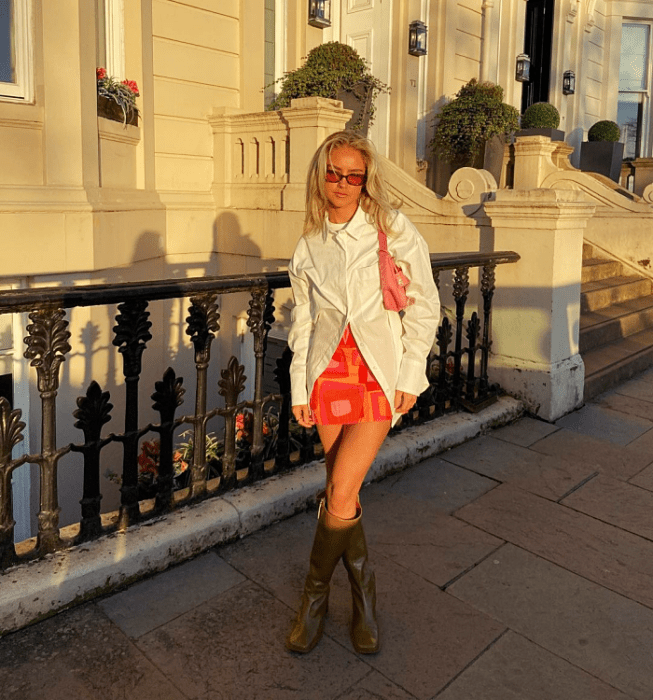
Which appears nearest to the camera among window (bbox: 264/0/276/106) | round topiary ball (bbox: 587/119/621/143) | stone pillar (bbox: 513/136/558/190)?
window (bbox: 264/0/276/106)

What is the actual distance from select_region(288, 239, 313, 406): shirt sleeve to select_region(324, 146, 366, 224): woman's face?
21 cm

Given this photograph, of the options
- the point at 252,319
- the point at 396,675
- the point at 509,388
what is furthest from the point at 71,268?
the point at 396,675

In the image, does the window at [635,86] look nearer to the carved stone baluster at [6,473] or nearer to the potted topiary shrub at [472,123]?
the potted topiary shrub at [472,123]

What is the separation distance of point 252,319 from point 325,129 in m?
4.75

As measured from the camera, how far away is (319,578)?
266cm

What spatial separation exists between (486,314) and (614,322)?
103 inches

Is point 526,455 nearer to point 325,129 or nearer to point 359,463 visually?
point 359,463

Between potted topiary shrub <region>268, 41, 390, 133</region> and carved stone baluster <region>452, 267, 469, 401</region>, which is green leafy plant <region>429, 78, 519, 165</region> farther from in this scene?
carved stone baluster <region>452, 267, 469, 401</region>

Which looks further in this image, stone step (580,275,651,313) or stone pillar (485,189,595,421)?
stone step (580,275,651,313)

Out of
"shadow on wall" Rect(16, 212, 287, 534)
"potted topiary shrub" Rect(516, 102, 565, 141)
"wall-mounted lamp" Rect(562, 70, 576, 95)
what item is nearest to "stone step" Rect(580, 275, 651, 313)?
"shadow on wall" Rect(16, 212, 287, 534)

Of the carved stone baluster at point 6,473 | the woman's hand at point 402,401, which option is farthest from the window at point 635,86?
the carved stone baluster at point 6,473

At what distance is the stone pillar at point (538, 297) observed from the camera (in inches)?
209

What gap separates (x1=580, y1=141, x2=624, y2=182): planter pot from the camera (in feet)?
48.1

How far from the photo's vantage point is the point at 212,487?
11.8 feet
